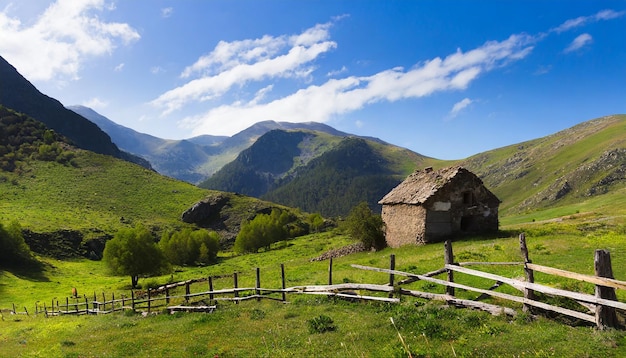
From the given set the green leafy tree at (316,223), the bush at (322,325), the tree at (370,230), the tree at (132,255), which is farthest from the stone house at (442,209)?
the green leafy tree at (316,223)

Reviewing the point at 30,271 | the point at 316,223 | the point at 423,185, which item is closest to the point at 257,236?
the point at 316,223

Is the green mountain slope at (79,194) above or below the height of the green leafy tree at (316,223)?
above

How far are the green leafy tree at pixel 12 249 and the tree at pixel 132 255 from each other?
27.2 m

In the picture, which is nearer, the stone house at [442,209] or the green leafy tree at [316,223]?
the stone house at [442,209]

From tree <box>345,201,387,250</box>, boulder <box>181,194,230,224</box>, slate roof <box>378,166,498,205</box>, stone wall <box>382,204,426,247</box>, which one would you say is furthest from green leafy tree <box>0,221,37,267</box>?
slate roof <box>378,166,498,205</box>

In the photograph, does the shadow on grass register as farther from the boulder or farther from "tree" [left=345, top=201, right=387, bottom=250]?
"tree" [left=345, top=201, right=387, bottom=250]

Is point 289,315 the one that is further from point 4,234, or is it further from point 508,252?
point 4,234

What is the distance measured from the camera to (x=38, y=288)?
183ft

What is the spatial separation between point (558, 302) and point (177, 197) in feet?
475

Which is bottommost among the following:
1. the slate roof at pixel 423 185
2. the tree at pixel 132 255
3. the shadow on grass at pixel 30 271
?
the shadow on grass at pixel 30 271

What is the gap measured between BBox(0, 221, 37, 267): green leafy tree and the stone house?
70.9 meters

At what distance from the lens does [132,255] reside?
5466 centimetres

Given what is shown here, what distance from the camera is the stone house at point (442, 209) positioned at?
130ft

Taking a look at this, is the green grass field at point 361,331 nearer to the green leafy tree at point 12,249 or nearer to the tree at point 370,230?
the tree at point 370,230
